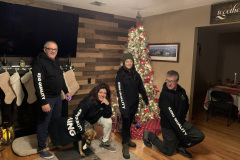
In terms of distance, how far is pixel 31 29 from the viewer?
2.98 m

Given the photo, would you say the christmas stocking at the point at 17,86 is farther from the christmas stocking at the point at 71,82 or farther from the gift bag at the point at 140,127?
the gift bag at the point at 140,127

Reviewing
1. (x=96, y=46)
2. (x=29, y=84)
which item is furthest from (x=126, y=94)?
(x=96, y=46)

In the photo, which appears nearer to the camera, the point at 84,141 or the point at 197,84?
the point at 84,141

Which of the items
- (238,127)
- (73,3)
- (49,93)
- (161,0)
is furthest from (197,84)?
(49,93)

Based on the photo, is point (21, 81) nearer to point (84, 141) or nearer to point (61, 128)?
point (61, 128)

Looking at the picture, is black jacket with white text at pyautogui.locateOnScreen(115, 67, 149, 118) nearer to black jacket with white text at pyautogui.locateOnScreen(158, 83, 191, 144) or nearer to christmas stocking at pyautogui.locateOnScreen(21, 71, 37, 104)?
black jacket with white text at pyautogui.locateOnScreen(158, 83, 191, 144)

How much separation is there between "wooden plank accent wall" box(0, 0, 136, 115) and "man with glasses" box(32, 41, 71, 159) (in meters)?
1.20

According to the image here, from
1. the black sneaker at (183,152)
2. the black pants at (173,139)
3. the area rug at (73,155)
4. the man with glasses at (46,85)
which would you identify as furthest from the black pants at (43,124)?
the black sneaker at (183,152)

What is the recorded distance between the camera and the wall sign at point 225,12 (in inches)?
120

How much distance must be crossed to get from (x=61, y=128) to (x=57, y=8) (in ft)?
7.14

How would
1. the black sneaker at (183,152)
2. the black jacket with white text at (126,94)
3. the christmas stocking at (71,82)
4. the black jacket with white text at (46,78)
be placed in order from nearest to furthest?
1. the black jacket with white text at (46,78)
2. the black jacket with white text at (126,94)
3. the black sneaker at (183,152)
4. the christmas stocking at (71,82)

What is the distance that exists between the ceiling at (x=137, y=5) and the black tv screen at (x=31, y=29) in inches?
12.2

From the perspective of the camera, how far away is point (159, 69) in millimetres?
4352

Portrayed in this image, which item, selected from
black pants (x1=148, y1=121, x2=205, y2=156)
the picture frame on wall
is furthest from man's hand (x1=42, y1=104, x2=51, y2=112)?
the picture frame on wall
